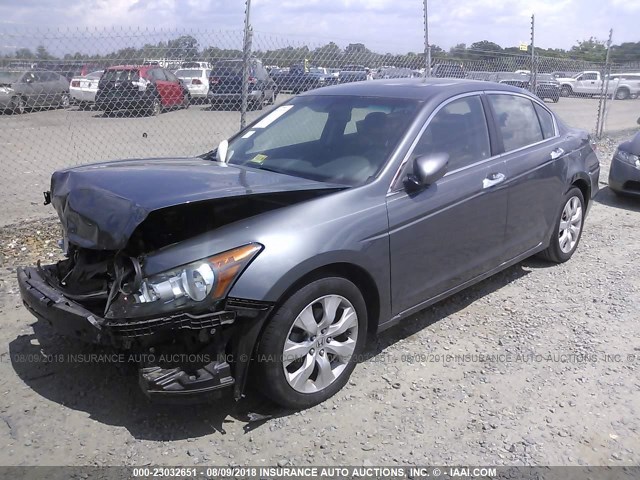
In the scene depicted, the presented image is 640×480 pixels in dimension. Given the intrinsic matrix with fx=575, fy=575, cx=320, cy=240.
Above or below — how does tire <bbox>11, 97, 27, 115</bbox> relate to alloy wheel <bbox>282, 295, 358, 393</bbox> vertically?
above

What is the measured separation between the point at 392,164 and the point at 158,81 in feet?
31.5

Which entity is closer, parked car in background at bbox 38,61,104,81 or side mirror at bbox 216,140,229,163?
side mirror at bbox 216,140,229,163

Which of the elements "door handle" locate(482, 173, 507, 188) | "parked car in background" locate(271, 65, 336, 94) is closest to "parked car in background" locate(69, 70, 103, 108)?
"parked car in background" locate(271, 65, 336, 94)

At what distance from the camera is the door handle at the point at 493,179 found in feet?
13.5

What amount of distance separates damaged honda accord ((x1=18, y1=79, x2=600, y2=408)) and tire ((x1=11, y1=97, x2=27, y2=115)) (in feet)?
24.8

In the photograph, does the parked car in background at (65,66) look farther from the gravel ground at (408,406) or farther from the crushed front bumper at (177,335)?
the crushed front bumper at (177,335)

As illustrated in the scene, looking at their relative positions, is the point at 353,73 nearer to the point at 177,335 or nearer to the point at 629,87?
the point at 177,335

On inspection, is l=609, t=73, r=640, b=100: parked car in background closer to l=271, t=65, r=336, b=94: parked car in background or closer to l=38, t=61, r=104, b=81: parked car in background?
l=271, t=65, r=336, b=94: parked car in background

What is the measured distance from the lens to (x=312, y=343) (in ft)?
10.3

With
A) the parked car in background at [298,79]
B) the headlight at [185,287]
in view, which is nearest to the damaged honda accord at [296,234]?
the headlight at [185,287]

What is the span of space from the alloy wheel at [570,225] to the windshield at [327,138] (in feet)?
7.21

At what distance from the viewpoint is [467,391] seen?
344cm

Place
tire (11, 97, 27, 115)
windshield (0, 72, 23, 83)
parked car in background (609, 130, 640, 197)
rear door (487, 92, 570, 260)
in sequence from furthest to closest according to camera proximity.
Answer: tire (11, 97, 27, 115), parked car in background (609, 130, 640, 197), windshield (0, 72, 23, 83), rear door (487, 92, 570, 260)

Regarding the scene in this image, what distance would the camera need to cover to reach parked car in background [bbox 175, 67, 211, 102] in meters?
11.7
